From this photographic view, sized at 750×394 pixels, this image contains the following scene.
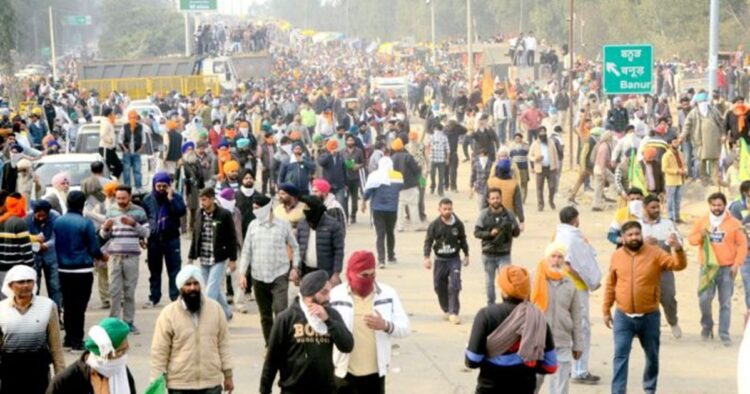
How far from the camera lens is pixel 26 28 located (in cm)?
10562

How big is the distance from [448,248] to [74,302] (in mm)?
3928

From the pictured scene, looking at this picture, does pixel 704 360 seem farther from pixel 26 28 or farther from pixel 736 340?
pixel 26 28

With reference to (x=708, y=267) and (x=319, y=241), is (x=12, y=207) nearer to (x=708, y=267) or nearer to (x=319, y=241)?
(x=319, y=241)

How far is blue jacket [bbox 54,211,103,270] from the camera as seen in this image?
14289mm

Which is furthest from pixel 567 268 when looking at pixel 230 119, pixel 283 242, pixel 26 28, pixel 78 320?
pixel 26 28

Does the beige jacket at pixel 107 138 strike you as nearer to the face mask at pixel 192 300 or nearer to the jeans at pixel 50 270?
the jeans at pixel 50 270

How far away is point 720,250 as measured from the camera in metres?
14.7

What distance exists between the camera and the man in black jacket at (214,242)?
14836mm

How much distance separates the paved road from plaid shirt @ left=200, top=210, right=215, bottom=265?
897mm

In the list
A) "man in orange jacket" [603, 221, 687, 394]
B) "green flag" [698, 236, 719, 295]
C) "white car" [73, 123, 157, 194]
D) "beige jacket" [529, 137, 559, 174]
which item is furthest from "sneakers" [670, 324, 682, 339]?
"white car" [73, 123, 157, 194]

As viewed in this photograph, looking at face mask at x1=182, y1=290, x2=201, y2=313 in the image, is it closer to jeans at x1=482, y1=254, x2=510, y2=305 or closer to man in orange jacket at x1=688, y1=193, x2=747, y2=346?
jeans at x1=482, y1=254, x2=510, y2=305

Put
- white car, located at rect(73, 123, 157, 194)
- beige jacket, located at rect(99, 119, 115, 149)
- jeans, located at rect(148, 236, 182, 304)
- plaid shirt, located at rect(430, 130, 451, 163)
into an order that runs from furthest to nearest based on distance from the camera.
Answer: plaid shirt, located at rect(430, 130, 451, 163), white car, located at rect(73, 123, 157, 194), beige jacket, located at rect(99, 119, 115, 149), jeans, located at rect(148, 236, 182, 304)

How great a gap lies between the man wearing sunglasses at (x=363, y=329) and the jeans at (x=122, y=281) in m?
6.00

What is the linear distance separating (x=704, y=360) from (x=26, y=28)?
96.3m
